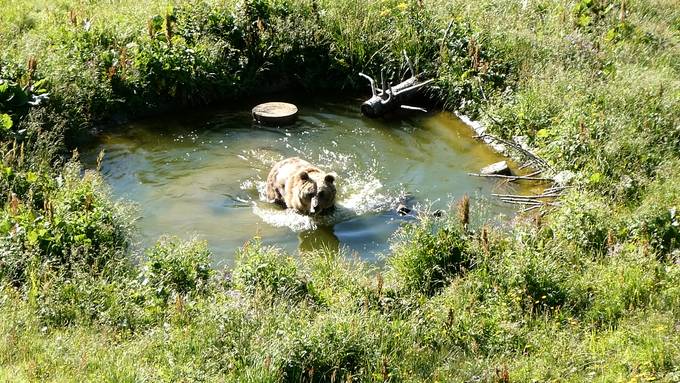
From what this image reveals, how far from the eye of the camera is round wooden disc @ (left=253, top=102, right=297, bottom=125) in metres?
14.4

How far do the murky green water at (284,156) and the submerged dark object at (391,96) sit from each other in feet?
0.76

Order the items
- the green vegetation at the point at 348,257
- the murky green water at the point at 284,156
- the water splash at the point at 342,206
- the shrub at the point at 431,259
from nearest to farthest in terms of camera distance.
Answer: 1. the green vegetation at the point at 348,257
2. the shrub at the point at 431,259
3. the murky green water at the point at 284,156
4. the water splash at the point at 342,206

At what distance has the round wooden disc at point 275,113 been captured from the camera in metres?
14.4

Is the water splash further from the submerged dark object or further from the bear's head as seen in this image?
the submerged dark object

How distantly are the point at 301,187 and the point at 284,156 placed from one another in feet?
7.79

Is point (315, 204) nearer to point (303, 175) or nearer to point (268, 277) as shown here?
point (303, 175)

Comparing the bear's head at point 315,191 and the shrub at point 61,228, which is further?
the bear's head at point 315,191

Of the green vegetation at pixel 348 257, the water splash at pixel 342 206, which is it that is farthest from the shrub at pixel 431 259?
the water splash at pixel 342 206

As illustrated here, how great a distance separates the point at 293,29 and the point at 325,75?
3.66 ft

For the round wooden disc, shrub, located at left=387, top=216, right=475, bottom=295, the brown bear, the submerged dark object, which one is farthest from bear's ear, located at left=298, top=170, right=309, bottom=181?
the submerged dark object

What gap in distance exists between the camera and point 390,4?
16797 mm

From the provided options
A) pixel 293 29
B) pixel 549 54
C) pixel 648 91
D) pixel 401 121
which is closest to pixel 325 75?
pixel 293 29

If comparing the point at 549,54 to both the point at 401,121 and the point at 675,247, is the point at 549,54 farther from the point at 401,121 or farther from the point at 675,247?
the point at 675,247

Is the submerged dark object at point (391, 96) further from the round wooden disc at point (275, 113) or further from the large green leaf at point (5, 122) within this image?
the large green leaf at point (5, 122)
